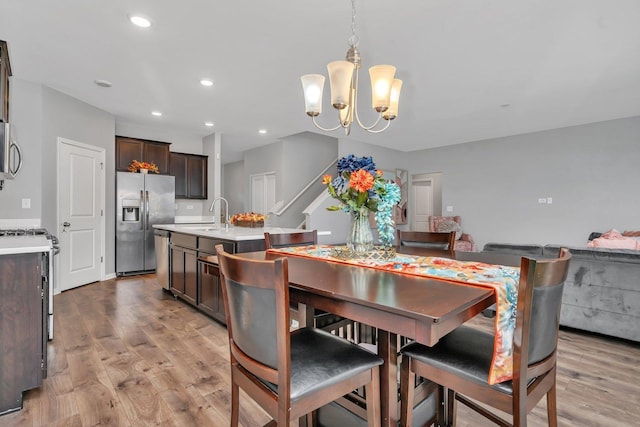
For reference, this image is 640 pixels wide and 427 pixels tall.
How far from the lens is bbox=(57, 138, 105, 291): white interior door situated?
14.2ft

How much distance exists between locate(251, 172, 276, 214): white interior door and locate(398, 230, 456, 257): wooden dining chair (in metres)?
5.42

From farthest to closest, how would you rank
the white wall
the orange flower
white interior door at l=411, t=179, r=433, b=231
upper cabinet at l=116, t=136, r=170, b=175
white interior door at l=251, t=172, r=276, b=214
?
white interior door at l=411, t=179, r=433, b=231 < white interior door at l=251, t=172, r=276, b=214 < upper cabinet at l=116, t=136, r=170, b=175 < the white wall < the orange flower

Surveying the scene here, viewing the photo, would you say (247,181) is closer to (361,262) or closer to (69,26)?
(69,26)

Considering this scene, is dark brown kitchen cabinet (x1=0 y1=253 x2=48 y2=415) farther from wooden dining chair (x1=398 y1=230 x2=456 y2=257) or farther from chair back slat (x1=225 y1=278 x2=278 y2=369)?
wooden dining chair (x1=398 y1=230 x2=456 y2=257)

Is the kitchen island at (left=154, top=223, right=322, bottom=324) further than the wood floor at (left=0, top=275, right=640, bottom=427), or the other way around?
the kitchen island at (left=154, top=223, right=322, bottom=324)

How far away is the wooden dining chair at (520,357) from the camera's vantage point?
0.99 metres

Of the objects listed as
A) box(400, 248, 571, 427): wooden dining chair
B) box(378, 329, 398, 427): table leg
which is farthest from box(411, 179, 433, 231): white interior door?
box(378, 329, 398, 427): table leg

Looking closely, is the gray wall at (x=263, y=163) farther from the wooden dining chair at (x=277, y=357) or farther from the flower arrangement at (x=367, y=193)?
the wooden dining chair at (x=277, y=357)

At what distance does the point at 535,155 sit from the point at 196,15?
621cm

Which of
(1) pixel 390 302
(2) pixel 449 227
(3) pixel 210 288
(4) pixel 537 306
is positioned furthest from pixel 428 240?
(2) pixel 449 227

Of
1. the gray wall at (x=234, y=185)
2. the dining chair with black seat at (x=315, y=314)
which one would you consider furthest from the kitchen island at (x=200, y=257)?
the gray wall at (x=234, y=185)

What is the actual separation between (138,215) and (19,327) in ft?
12.7

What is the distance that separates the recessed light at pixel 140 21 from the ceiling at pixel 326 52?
0.05 metres

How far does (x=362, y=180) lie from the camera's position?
1.58m
